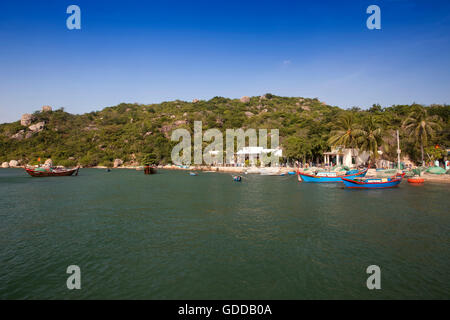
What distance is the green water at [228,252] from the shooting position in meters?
7.33

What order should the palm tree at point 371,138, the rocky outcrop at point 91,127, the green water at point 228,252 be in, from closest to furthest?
the green water at point 228,252 < the palm tree at point 371,138 < the rocky outcrop at point 91,127

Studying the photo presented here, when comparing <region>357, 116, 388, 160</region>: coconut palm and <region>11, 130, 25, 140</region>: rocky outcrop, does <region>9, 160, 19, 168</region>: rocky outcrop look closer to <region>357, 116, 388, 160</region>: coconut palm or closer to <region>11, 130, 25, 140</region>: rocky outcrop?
<region>11, 130, 25, 140</region>: rocky outcrop

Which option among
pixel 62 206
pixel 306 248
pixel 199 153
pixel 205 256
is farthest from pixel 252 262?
pixel 199 153

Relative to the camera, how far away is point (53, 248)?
1072 cm

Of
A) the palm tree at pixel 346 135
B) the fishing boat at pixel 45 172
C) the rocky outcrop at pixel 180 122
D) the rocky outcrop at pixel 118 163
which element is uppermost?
the rocky outcrop at pixel 180 122

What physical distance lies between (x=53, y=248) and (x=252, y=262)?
28.6ft

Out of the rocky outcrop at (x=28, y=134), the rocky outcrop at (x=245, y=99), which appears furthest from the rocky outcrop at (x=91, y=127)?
the rocky outcrop at (x=245, y=99)

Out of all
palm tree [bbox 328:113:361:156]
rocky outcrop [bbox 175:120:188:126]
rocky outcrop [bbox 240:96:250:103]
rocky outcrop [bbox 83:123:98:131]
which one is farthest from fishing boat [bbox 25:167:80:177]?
rocky outcrop [bbox 240:96:250:103]

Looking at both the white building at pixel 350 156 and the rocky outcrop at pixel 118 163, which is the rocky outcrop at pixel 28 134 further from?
the white building at pixel 350 156

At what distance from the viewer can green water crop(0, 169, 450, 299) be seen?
24.1 ft

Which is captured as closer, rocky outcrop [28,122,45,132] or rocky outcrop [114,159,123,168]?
rocky outcrop [114,159,123,168]

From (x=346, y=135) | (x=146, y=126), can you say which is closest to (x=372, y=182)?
(x=346, y=135)

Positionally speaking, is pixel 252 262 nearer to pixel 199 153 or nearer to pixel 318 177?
pixel 318 177

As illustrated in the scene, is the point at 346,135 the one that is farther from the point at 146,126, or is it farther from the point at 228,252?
the point at 146,126
